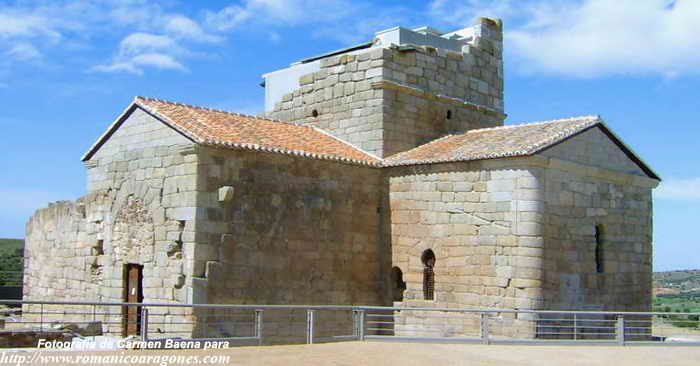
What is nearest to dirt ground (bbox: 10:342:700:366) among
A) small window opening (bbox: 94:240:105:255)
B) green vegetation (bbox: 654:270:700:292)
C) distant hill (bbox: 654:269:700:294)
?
small window opening (bbox: 94:240:105:255)

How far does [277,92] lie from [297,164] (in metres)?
5.76

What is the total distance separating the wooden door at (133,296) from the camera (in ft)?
54.1

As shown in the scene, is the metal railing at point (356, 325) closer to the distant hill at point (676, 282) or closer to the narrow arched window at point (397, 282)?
the narrow arched window at point (397, 282)

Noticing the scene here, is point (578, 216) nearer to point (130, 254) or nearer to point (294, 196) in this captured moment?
point (294, 196)

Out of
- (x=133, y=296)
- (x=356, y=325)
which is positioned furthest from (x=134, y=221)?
(x=356, y=325)

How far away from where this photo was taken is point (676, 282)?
57125mm

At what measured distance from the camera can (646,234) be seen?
18297 millimetres

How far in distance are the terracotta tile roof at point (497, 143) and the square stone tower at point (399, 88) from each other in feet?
3.18

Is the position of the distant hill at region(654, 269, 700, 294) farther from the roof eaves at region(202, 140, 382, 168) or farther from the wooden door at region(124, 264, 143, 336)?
the wooden door at region(124, 264, 143, 336)

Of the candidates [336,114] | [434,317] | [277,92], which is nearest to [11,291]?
[277,92]

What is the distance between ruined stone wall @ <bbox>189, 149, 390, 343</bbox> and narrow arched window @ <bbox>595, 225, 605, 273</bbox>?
4.45 meters

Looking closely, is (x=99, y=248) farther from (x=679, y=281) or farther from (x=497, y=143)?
(x=679, y=281)

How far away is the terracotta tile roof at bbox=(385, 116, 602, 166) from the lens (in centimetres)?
1606

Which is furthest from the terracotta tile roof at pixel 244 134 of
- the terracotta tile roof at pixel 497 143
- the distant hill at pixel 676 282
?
the distant hill at pixel 676 282
